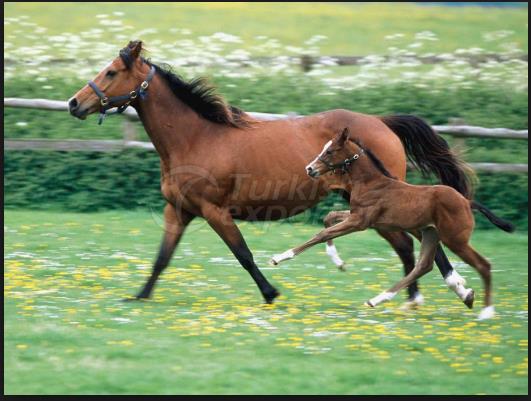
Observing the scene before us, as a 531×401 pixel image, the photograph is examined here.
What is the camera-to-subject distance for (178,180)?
8656 millimetres

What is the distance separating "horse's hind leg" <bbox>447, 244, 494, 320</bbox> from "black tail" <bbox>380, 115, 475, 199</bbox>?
1.07 meters

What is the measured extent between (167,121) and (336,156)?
5.18 feet

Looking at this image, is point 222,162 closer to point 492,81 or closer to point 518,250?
point 518,250

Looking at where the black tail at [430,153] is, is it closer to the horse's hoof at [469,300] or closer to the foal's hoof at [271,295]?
the horse's hoof at [469,300]

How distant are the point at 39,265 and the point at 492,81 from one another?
8.20 metres

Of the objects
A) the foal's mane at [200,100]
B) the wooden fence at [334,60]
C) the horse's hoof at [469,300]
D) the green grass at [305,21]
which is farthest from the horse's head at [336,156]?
the green grass at [305,21]

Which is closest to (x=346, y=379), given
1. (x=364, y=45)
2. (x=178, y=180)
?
(x=178, y=180)

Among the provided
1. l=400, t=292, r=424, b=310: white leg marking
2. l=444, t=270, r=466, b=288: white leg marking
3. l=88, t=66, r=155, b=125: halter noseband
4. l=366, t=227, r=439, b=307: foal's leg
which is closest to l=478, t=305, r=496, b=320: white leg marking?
l=444, t=270, r=466, b=288: white leg marking

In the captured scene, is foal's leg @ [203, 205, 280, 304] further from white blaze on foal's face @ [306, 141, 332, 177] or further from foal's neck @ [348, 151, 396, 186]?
foal's neck @ [348, 151, 396, 186]

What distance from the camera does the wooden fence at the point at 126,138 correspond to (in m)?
13.0

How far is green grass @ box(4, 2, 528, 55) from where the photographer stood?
22219 mm

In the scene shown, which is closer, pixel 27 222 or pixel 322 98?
pixel 27 222

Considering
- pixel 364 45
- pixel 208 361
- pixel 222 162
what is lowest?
pixel 364 45

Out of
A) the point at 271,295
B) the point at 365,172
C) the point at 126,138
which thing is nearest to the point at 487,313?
the point at 365,172
